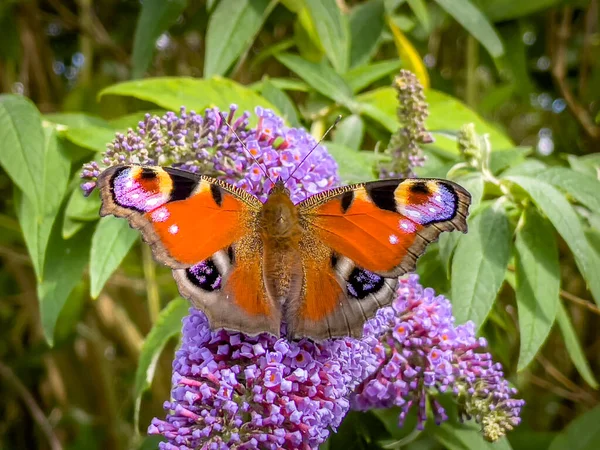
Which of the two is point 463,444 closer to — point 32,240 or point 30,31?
point 32,240

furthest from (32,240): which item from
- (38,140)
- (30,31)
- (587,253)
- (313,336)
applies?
(30,31)

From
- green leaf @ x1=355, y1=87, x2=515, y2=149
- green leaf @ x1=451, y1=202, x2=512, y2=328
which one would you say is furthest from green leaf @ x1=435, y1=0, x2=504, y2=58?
green leaf @ x1=451, y1=202, x2=512, y2=328

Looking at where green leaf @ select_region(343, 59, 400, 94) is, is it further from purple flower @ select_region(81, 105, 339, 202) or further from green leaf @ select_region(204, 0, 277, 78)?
purple flower @ select_region(81, 105, 339, 202)

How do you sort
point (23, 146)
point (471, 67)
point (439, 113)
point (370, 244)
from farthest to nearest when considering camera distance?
point (471, 67) < point (439, 113) < point (23, 146) < point (370, 244)

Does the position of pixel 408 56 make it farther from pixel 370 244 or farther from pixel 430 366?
pixel 430 366

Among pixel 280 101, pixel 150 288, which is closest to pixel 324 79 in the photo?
pixel 280 101

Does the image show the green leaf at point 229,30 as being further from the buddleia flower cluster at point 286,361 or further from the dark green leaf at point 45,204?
the dark green leaf at point 45,204
